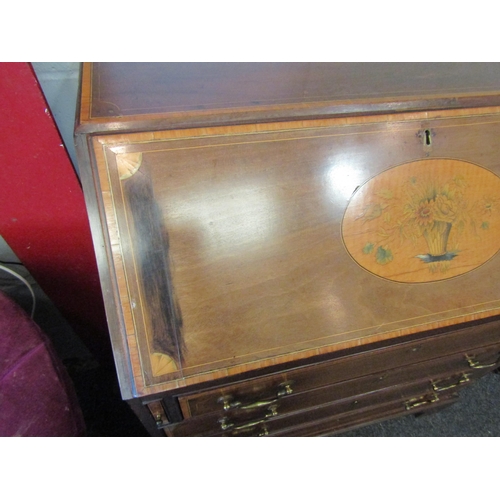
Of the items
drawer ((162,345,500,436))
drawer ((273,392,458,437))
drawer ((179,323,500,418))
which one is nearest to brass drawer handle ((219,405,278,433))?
drawer ((162,345,500,436))

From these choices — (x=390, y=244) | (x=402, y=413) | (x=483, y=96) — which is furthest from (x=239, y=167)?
(x=402, y=413)

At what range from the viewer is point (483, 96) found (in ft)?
2.21

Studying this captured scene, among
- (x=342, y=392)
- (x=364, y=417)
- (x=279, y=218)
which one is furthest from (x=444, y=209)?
(x=364, y=417)

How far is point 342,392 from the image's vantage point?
0.89m

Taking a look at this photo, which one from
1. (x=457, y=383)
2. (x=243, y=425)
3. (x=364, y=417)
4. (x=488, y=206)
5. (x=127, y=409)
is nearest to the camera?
(x=488, y=206)

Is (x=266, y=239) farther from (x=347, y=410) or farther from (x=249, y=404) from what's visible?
(x=347, y=410)

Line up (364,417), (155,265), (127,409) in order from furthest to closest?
(127,409) < (364,417) < (155,265)

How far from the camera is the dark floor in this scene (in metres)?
1.29

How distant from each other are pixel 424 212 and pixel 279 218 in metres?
0.31

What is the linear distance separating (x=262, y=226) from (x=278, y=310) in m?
0.17

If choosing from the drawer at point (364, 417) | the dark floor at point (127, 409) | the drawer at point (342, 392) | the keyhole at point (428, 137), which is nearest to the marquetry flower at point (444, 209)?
the keyhole at point (428, 137)

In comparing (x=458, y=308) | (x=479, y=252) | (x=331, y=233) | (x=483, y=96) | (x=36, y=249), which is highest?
(x=483, y=96)

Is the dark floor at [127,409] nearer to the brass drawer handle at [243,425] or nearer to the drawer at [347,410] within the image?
the drawer at [347,410]

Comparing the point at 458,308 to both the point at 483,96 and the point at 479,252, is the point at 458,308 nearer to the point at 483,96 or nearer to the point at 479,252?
the point at 479,252
